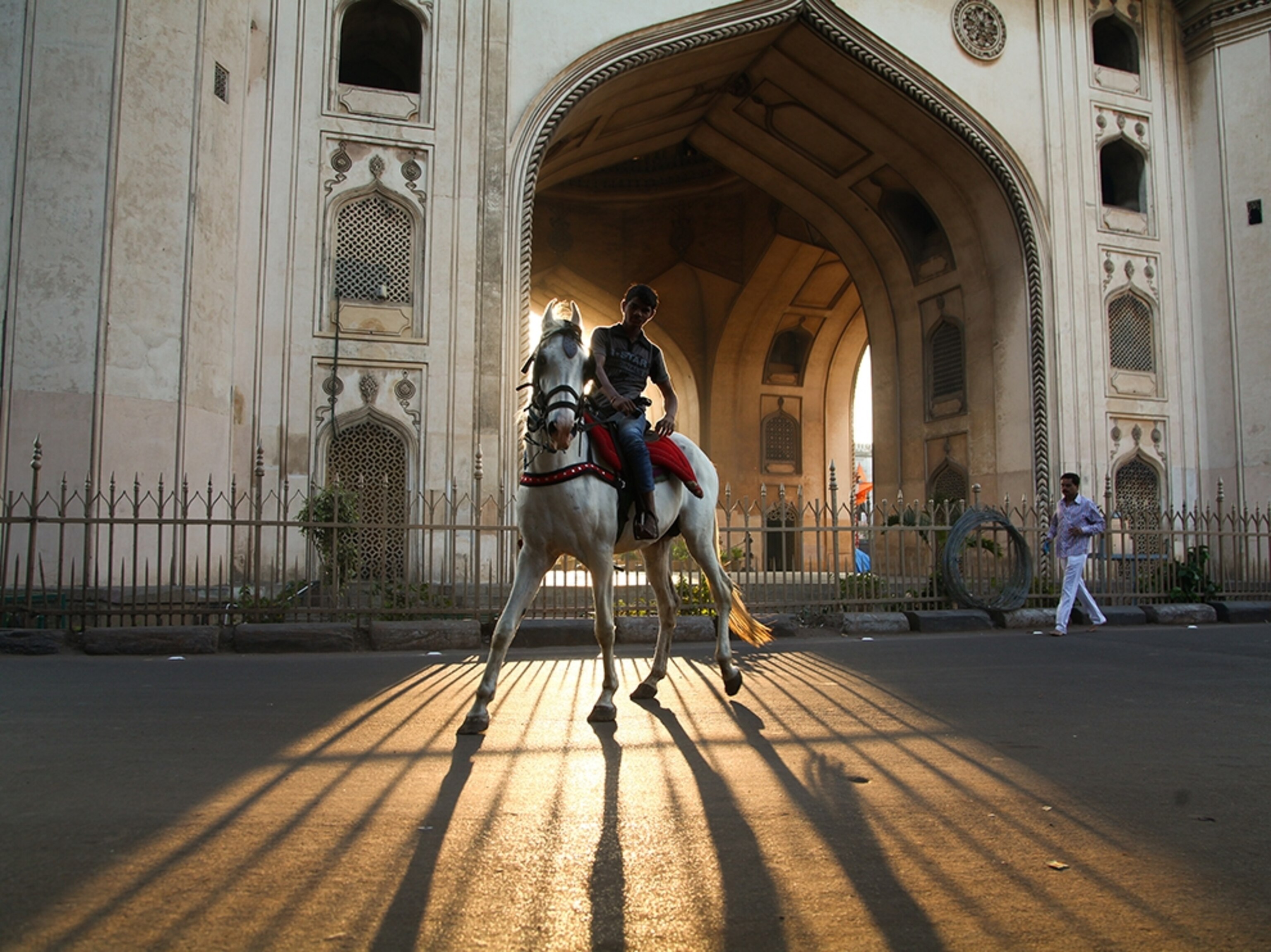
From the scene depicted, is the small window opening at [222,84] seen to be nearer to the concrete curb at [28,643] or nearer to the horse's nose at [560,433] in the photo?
the concrete curb at [28,643]

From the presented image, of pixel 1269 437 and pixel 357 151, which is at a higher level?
pixel 357 151

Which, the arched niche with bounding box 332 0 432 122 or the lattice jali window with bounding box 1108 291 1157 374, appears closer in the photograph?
the arched niche with bounding box 332 0 432 122

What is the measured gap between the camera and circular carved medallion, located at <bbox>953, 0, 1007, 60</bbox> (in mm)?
15562

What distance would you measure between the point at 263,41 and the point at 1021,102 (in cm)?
1193

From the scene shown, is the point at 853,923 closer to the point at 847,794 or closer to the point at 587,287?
the point at 847,794

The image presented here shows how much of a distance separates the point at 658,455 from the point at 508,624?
4.22ft

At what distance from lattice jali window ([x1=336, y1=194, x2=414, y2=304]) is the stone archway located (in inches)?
62.0

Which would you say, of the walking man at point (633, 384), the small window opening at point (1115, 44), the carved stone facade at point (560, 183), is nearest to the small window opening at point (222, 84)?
the carved stone facade at point (560, 183)

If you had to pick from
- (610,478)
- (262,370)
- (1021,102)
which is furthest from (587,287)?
(610,478)

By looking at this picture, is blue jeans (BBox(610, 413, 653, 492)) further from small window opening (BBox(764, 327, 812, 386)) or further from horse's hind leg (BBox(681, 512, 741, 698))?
small window opening (BBox(764, 327, 812, 386))

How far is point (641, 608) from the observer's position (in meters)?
9.61

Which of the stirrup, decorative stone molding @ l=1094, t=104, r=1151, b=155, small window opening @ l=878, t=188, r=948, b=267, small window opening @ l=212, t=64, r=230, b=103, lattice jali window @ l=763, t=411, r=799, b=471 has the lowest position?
the stirrup

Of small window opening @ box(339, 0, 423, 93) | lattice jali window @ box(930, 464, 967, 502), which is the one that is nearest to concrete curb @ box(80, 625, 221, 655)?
small window opening @ box(339, 0, 423, 93)

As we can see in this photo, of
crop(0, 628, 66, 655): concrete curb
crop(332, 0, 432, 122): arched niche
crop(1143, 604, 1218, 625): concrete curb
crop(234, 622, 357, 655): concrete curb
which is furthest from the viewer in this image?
crop(332, 0, 432, 122): arched niche
